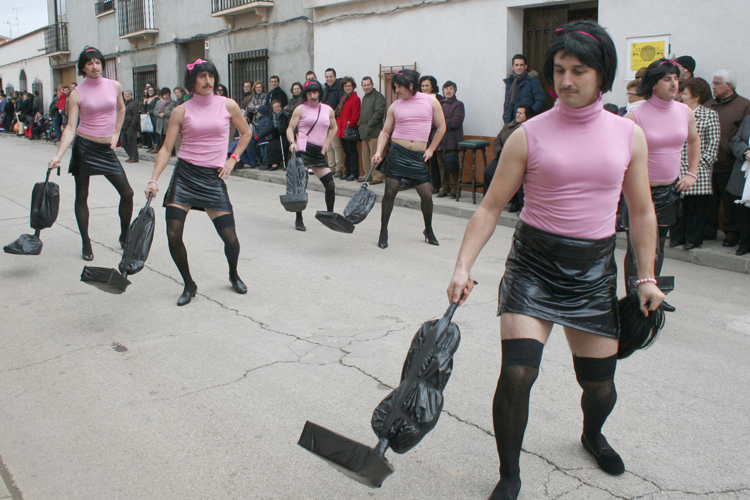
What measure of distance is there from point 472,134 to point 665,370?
8.09 metres

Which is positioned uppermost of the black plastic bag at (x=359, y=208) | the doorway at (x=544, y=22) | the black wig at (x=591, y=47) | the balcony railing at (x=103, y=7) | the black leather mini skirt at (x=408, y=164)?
the balcony railing at (x=103, y=7)

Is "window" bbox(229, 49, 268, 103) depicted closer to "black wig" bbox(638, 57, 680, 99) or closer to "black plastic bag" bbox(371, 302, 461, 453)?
"black wig" bbox(638, 57, 680, 99)

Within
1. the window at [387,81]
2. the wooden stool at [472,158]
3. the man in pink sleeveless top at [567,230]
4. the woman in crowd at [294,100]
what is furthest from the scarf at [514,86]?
the man in pink sleeveless top at [567,230]

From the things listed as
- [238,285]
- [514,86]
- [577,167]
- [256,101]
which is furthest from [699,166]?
[256,101]

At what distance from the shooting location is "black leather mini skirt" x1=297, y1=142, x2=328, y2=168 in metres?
8.56

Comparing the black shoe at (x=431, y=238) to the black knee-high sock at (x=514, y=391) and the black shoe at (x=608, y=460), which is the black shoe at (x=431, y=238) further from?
the black knee-high sock at (x=514, y=391)

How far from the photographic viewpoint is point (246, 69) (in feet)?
60.8

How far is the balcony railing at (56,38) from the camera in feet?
97.9

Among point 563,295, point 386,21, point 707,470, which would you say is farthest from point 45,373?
point 386,21

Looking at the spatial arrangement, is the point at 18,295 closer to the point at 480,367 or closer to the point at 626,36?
the point at 480,367

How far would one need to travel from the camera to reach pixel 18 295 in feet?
18.6

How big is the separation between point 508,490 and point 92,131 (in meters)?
5.47

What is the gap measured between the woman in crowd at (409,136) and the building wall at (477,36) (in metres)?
3.40

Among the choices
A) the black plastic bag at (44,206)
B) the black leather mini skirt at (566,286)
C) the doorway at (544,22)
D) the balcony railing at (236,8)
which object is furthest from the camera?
the balcony railing at (236,8)
